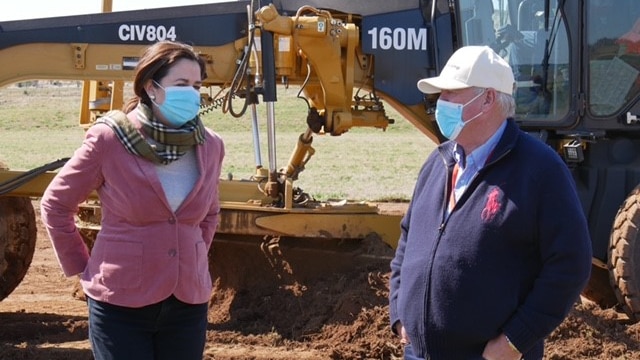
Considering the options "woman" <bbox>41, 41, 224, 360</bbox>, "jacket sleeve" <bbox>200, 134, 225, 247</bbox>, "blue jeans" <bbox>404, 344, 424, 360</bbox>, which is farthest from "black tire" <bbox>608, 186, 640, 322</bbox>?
"woman" <bbox>41, 41, 224, 360</bbox>

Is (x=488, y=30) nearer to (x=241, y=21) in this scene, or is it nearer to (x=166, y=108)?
(x=241, y=21)

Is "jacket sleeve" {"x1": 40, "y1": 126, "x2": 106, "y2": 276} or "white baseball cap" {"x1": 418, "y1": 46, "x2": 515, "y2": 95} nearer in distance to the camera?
"white baseball cap" {"x1": 418, "y1": 46, "x2": 515, "y2": 95}

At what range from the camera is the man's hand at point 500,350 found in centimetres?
344

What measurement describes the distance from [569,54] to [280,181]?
7.62 feet

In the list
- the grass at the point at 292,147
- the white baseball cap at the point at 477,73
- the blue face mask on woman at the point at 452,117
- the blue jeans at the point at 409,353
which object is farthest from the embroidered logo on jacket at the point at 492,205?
the grass at the point at 292,147

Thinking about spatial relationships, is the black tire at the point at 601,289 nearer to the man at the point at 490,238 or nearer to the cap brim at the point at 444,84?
the man at the point at 490,238

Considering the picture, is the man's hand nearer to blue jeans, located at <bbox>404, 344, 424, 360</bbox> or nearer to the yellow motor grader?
blue jeans, located at <bbox>404, 344, 424, 360</bbox>

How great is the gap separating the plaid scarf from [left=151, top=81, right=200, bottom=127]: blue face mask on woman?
38mm

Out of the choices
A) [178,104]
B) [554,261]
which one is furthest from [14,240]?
[554,261]

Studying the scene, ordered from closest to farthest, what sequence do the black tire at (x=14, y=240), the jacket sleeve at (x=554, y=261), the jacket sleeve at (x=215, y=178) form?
the jacket sleeve at (x=554, y=261) → the jacket sleeve at (x=215, y=178) → the black tire at (x=14, y=240)

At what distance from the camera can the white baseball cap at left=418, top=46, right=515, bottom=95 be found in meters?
3.51

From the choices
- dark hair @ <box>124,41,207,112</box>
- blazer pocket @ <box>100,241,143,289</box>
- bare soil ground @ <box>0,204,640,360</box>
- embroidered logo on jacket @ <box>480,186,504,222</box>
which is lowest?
bare soil ground @ <box>0,204,640,360</box>

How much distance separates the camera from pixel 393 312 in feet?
12.7

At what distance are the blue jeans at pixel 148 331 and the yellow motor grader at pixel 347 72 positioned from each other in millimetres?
3794
